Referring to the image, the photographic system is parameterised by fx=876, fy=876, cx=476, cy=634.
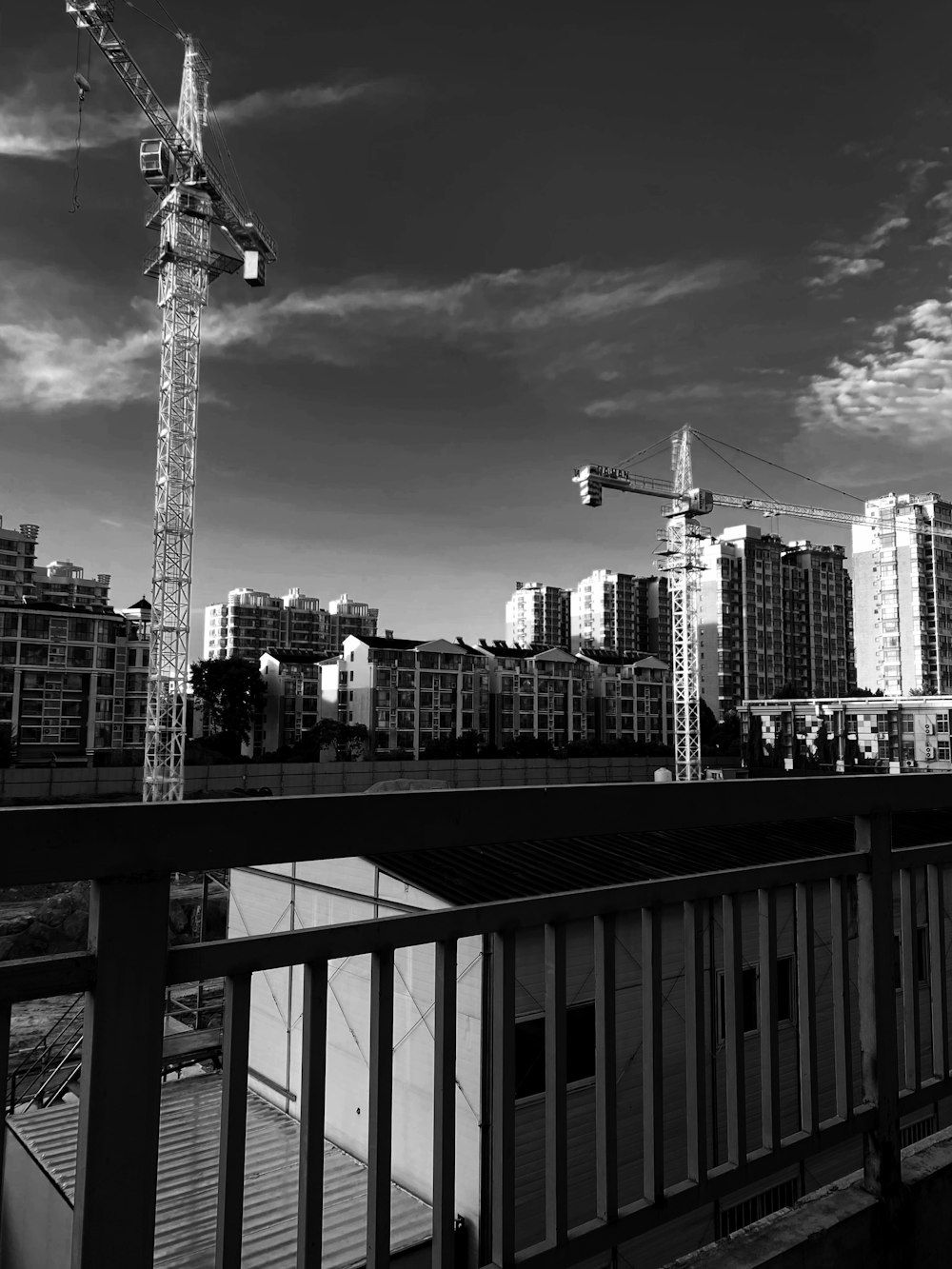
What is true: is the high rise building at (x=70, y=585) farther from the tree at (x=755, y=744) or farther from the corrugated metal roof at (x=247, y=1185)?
the corrugated metal roof at (x=247, y=1185)

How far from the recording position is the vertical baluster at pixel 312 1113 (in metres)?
1.18

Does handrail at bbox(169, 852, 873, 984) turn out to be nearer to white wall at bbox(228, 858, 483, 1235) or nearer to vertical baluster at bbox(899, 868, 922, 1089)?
vertical baluster at bbox(899, 868, 922, 1089)

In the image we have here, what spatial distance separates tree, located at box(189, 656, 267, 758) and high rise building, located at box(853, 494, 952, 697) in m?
54.6

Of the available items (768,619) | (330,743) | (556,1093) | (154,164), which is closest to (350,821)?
(556,1093)

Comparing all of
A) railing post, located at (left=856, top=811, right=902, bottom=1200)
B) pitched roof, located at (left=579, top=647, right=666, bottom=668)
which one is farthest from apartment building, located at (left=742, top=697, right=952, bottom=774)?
railing post, located at (left=856, top=811, right=902, bottom=1200)

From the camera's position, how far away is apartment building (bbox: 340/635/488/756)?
54719 millimetres

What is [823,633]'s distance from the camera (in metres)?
91.1

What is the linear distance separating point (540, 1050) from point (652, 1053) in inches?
234

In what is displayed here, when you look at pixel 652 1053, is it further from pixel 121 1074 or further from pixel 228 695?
pixel 228 695

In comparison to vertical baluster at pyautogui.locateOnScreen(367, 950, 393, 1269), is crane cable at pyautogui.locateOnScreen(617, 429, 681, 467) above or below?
above

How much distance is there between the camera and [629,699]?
63.8m

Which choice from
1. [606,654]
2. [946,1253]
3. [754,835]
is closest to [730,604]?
[606,654]

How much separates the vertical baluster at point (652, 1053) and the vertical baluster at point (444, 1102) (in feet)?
1.24

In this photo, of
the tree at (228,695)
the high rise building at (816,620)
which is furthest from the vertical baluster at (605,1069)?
the high rise building at (816,620)
